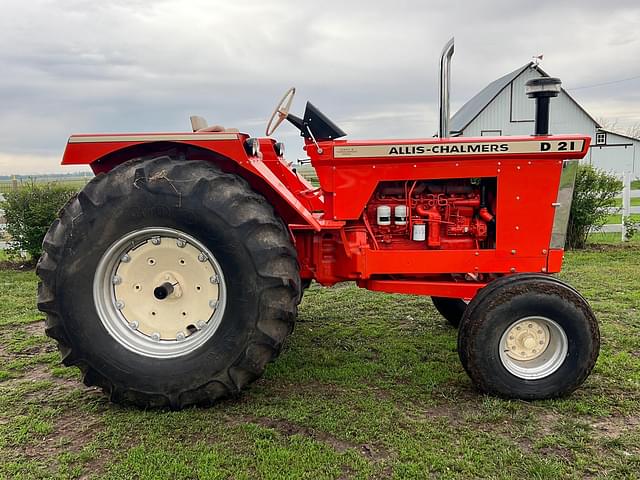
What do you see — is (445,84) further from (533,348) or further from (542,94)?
(533,348)

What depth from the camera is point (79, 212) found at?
3.09 m

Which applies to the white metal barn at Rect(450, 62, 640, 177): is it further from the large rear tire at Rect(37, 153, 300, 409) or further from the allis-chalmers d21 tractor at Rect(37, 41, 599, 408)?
the large rear tire at Rect(37, 153, 300, 409)

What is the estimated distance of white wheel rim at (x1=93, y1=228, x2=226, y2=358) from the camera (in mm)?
3195

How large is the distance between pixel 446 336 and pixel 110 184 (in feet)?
9.64

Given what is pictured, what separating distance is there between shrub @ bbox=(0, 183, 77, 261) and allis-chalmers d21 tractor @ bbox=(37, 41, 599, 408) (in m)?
5.40

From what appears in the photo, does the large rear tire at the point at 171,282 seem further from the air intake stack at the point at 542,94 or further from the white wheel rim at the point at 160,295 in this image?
the air intake stack at the point at 542,94

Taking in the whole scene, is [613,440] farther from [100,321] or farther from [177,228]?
[100,321]

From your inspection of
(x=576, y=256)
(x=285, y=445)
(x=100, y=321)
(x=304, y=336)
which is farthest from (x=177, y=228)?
(x=576, y=256)

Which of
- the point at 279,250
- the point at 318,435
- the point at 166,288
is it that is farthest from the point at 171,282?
the point at 318,435

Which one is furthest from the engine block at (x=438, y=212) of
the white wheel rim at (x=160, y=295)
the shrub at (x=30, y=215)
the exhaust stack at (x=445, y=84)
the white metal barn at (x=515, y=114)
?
the white metal barn at (x=515, y=114)

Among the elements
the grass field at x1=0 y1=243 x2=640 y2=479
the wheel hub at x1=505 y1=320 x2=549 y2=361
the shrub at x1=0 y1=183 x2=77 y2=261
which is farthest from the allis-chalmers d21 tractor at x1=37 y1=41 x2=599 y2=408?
the shrub at x1=0 y1=183 x2=77 y2=261

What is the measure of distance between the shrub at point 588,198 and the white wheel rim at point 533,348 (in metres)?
6.29

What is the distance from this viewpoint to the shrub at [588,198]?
8.90 m

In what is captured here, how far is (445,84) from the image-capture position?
143 inches
